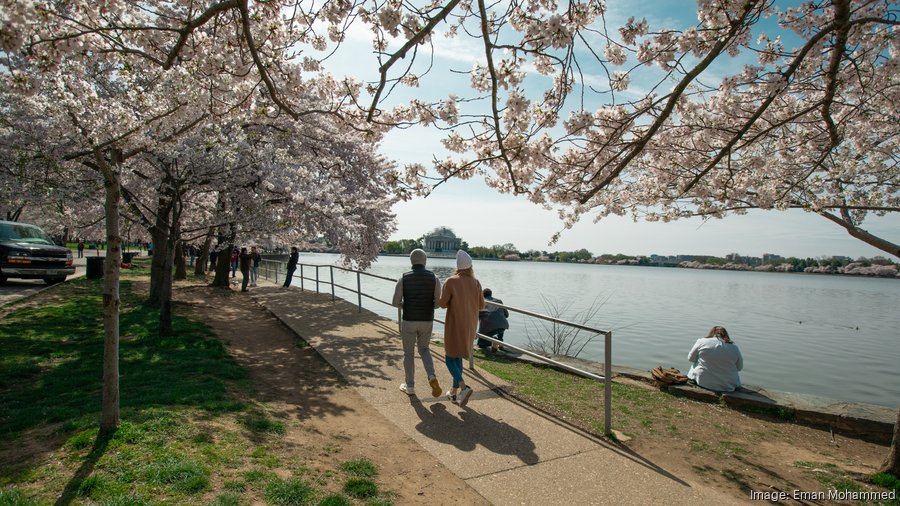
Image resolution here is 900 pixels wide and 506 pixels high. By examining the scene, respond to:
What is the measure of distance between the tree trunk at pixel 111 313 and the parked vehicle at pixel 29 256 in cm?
1432

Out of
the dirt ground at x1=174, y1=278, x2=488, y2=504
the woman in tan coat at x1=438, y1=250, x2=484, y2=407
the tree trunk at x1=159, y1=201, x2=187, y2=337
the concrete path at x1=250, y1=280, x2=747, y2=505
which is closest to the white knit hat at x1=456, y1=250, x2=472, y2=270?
the woman in tan coat at x1=438, y1=250, x2=484, y2=407

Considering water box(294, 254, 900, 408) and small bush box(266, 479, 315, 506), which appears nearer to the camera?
small bush box(266, 479, 315, 506)

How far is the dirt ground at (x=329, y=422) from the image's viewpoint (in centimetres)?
388

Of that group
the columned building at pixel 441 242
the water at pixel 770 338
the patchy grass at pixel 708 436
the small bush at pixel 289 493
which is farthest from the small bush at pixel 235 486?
the columned building at pixel 441 242

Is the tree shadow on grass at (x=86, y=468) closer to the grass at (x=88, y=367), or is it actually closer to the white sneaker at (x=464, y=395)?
the grass at (x=88, y=367)

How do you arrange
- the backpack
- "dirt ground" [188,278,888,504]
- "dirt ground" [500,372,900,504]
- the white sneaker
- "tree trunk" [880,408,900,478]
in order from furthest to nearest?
the backpack → the white sneaker → "tree trunk" [880,408,900,478] → "dirt ground" [500,372,900,504] → "dirt ground" [188,278,888,504]

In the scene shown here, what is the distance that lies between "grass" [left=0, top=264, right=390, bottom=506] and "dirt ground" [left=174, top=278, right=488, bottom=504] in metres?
0.12

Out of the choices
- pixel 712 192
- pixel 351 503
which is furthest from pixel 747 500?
pixel 712 192

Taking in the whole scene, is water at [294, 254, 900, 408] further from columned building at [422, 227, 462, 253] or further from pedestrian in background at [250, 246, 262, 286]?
columned building at [422, 227, 462, 253]

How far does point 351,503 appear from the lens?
345 cm

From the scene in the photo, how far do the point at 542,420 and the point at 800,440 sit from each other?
3.32 meters

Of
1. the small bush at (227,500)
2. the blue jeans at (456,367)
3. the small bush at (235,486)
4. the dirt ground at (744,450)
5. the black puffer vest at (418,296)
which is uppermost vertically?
the black puffer vest at (418,296)

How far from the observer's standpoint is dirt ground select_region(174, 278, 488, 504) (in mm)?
3877

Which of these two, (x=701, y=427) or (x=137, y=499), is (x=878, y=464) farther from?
(x=137, y=499)
